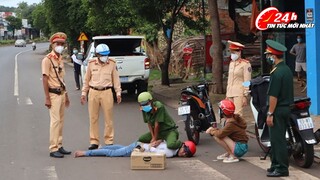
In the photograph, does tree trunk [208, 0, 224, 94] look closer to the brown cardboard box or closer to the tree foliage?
the tree foliage

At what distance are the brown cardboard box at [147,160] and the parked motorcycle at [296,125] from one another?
5.25ft

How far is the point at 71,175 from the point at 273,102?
117 inches

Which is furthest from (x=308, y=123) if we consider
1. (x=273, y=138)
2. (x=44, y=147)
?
(x=44, y=147)

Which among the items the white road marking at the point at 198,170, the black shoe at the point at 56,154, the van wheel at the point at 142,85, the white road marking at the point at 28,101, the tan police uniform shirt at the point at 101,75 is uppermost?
the tan police uniform shirt at the point at 101,75

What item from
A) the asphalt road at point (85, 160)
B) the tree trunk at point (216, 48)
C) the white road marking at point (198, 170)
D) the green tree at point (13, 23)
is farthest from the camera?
the green tree at point (13, 23)

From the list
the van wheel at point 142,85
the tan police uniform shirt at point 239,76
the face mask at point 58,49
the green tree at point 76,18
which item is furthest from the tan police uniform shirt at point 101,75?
the green tree at point 76,18

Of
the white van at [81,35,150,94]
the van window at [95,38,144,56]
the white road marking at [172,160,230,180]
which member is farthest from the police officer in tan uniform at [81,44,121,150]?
the van window at [95,38,144,56]

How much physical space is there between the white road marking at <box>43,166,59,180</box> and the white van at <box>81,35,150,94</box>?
8.07 metres

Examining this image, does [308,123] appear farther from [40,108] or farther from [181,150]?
[40,108]

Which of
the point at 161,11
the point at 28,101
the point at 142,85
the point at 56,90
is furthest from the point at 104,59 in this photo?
the point at 161,11

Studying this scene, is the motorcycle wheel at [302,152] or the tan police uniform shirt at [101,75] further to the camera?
the tan police uniform shirt at [101,75]

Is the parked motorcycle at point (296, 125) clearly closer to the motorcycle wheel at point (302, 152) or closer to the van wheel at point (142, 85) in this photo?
the motorcycle wheel at point (302, 152)

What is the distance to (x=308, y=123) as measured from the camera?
7594 millimetres

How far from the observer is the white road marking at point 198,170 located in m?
7.36
